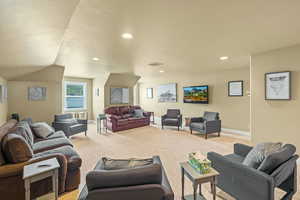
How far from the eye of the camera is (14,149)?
190cm

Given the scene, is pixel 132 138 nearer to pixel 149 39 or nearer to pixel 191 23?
pixel 149 39

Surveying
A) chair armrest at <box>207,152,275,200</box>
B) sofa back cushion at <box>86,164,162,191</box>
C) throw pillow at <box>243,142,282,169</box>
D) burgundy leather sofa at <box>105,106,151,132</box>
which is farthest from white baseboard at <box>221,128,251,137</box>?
sofa back cushion at <box>86,164,162,191</box>

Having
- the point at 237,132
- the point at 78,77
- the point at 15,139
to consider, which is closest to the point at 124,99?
the point at 78,77

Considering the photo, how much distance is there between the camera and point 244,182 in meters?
1.63

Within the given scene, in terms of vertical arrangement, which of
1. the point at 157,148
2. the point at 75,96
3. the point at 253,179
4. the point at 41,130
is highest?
the point at 75,96

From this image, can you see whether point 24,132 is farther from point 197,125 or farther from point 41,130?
point 197,125

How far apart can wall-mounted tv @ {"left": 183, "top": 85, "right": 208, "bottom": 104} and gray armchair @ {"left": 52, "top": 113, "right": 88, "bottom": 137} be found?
462 centimetres

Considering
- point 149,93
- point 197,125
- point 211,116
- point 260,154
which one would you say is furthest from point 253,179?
point 149,93

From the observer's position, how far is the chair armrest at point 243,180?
4.70 ft

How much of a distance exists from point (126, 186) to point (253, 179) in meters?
1.35

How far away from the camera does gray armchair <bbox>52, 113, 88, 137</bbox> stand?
463cm

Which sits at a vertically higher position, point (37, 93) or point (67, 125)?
point (37, 93)

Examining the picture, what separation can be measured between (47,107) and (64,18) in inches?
186

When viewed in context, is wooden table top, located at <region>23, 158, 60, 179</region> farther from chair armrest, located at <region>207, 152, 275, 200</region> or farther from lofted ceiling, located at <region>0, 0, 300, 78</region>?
chair armrest, located at <region>207, 152, 275, 200</region>
